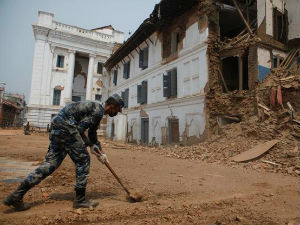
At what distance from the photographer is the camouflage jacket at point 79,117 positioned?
2.76 metres

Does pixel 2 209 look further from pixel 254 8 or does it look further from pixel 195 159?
pixel 254 8

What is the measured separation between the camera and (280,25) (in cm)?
1106

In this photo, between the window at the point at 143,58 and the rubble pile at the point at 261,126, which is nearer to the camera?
the rubble pile at the point at 261,126

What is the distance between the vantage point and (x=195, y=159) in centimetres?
755

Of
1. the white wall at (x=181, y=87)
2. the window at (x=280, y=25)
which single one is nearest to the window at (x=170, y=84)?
the white wall at (x=181, y=87)

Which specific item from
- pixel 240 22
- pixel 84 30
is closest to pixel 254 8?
pixel 240 22

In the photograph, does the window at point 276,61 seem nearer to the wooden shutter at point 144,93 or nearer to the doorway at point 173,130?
the doorway at point 173,130

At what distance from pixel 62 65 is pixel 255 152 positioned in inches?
980

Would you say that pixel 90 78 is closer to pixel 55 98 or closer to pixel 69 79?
pixel 69 79

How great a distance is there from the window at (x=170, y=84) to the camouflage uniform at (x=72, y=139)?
376 inches

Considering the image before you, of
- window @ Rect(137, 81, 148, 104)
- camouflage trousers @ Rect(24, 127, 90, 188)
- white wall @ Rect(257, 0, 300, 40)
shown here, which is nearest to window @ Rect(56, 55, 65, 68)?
window @ Rect(137, 81, 148, 104)

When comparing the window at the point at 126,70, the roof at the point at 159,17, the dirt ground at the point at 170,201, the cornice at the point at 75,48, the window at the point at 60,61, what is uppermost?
the cornice at the point at 75,48

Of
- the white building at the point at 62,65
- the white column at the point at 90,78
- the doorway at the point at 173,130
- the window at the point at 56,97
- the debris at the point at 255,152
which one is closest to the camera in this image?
the debris at the point at 255,152

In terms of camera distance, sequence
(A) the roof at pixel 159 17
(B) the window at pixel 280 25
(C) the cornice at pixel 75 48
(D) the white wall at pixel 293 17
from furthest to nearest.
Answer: (C) the cornice at pixel 75 48, (A) the roof at pixel 159 17, (D) the white wall at pixel 293 17, (B) the window at pixel 280 25
